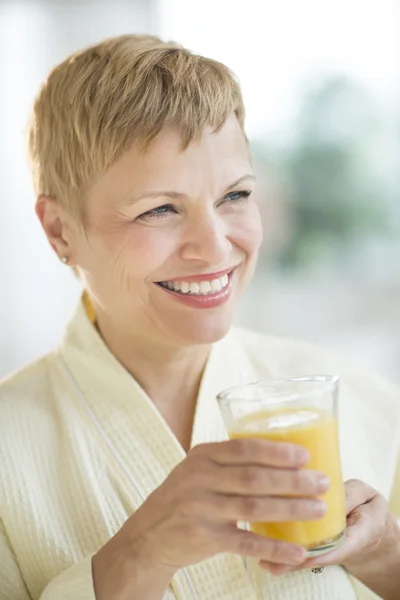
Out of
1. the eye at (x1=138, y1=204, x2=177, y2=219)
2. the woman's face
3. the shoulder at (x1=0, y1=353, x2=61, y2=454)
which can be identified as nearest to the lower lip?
the woman's face

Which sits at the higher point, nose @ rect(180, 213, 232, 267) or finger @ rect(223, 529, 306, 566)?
nose @ rect(180, 213, 232, 267)

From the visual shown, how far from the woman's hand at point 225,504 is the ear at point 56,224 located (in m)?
0.58

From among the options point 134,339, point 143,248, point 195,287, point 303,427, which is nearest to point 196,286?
point 195,287

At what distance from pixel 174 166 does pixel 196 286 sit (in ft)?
0.66

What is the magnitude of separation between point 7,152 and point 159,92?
4077 millimetres

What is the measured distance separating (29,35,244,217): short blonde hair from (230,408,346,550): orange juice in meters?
0.54

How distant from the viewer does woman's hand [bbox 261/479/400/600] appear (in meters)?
1.26

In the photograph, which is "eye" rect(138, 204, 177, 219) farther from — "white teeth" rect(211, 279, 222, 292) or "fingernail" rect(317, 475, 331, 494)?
"fingernail" rect(317, 475, 331, 494)

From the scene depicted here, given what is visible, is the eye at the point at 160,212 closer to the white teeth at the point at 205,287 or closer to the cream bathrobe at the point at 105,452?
the white teeth at the point at 205,287

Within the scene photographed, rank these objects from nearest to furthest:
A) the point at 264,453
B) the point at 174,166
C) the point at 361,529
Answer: the point at 264,453, the point at 361,529, the point at 174,166

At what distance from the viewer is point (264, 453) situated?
1.06 m

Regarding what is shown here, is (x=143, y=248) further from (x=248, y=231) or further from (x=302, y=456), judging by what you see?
(x=302, y=456)

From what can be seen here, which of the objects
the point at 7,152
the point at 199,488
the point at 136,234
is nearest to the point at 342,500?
the point at 199,488

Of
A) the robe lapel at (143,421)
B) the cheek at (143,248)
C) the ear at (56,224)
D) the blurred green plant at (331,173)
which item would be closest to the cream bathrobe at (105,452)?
the robe lapel at (143,421)
